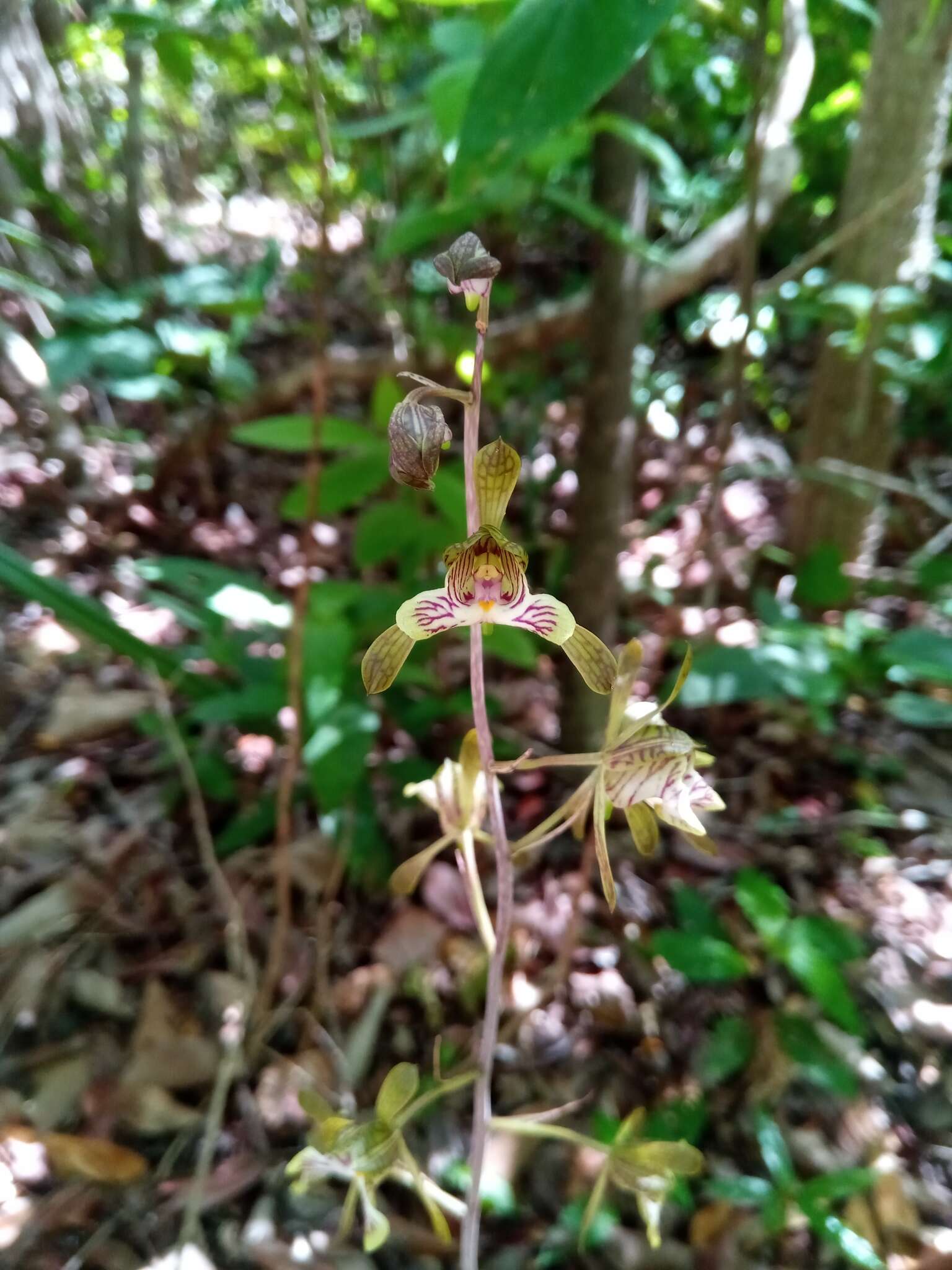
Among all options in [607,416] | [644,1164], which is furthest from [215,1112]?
[607,416]

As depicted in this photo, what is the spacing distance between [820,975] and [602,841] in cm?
81

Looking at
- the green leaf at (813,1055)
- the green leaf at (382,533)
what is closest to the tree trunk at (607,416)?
the green leaf at (382,533)

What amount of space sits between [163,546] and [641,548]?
4.49 feet

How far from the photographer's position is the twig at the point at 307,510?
0.86m

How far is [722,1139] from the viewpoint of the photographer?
1250 mm

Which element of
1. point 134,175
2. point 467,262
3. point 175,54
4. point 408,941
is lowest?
point 408,941

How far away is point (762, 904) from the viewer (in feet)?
4.27

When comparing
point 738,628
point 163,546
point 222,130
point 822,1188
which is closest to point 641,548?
point 738,628

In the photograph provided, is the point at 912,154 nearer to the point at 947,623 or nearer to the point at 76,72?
the point at 947,623

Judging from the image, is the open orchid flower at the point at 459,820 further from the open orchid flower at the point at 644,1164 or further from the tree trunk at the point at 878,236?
the tree trunk at the point at 878,236

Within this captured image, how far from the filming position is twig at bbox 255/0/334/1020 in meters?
0.86

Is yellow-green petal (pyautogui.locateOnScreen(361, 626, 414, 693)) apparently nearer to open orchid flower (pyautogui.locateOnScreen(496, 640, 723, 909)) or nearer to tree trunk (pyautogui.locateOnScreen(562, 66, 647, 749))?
open orchid flower (pyautogui.locateOnScreen(496, 640, 723, 909))

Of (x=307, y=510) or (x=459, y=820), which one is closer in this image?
(x=459, y=820)

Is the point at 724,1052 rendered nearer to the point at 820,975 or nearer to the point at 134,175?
the point at 820,975
